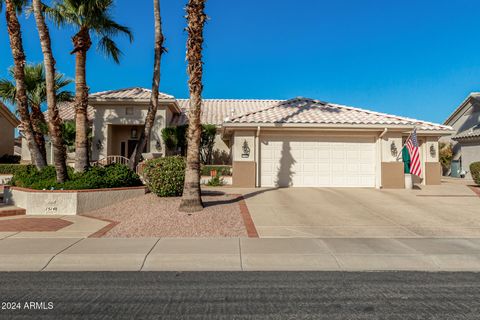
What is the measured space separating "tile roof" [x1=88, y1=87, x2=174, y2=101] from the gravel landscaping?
461 inches

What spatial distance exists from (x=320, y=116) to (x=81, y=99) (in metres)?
10.6

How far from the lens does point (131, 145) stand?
22.7 m

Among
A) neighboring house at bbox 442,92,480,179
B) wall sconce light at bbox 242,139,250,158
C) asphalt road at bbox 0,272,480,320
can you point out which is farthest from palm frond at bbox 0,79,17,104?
neighboring house at bbox 442,92,480,179

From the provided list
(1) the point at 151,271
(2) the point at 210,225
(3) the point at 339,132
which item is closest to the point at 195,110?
(2) the point at 210,225

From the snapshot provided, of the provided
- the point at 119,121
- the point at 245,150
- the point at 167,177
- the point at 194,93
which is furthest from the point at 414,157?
the point at 119,121

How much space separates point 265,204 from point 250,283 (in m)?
6.04

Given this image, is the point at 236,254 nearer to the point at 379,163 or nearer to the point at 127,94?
the point at 379,163

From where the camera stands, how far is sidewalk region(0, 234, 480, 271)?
5.26 m

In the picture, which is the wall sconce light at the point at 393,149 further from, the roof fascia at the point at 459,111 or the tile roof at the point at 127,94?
the roof fascia at the point at 459,111

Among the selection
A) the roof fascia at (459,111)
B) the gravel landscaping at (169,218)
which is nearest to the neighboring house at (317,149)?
the gravel landscaping at (169,218)

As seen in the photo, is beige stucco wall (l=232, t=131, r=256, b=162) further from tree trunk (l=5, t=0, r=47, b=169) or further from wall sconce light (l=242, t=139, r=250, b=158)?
tree trunk (l=5, t=0, r=47, b=169)

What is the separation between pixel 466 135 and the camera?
2397 cm

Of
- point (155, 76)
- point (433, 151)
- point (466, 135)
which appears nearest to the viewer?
point (155, 76)

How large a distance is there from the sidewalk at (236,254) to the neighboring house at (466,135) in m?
20.4
